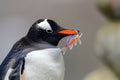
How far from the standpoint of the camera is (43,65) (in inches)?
22.6

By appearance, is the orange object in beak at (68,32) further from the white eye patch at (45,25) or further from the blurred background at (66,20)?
the blurred background at (66,20)

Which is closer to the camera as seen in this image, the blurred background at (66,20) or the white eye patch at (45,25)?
the white eye patch at (45,25)

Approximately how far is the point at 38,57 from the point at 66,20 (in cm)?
38

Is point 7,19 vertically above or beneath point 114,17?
beneath

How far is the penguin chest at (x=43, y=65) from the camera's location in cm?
57

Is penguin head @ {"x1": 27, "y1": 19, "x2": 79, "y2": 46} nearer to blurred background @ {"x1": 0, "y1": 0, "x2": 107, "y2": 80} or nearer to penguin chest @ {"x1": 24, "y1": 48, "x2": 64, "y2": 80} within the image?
penguin chest @ {"x1": 24, "y1": 48, "x2": 64, "y2": 80}

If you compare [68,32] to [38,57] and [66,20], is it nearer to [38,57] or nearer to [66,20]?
[38,57]

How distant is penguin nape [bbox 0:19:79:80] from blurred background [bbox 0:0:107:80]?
0.63 feet

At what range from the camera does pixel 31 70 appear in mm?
579

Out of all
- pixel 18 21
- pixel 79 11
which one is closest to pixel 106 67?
pixel 79 11

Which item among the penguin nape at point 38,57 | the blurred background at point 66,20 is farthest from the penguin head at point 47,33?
the blurred background at point 66,20

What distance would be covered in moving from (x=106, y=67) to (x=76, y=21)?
62 centimetres

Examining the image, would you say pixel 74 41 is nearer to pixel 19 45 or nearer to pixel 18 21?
pixel 19 45

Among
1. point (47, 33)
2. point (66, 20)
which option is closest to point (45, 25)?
point (47, 33)
